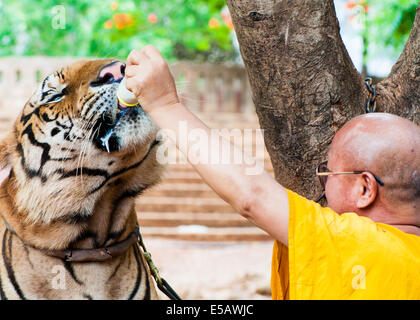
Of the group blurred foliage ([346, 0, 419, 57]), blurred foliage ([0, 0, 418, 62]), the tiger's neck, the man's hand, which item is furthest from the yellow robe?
blurred foliage ([0, 0, 418, 62])

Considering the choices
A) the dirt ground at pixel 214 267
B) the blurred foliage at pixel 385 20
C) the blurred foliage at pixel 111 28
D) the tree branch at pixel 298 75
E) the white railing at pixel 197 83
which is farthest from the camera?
the blurred foliage at pixel 111 28

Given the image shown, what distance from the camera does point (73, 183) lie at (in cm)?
258

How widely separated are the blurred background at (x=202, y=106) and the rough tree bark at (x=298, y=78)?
302cm

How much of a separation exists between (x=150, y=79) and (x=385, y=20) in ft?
27.3

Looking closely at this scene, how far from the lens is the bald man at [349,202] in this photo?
5.33 ft

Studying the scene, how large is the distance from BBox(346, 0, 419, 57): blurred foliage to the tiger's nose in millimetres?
6700

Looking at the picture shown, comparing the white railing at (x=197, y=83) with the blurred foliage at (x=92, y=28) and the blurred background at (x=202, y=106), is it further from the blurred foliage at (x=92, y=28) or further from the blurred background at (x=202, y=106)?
the blurred foliage at (x=92, y=28)

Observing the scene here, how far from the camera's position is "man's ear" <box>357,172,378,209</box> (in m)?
1.73

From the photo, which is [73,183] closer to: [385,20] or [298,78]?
[298,78]

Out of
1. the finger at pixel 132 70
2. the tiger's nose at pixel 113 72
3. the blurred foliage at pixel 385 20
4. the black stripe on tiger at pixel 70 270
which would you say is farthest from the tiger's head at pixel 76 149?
the blurred foliage at pixel 385 20

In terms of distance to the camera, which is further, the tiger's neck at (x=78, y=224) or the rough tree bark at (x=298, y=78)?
the tiger's neck at (x=78, y=224)

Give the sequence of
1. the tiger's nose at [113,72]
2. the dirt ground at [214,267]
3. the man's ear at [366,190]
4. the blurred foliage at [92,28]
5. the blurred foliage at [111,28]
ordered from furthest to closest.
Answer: the blurred foliage at [92,28]
the blurred foliage at [111,28]
the dirt ground at [214,267]
the tiger's nose at [113,72]
the man's ear at [366,190]

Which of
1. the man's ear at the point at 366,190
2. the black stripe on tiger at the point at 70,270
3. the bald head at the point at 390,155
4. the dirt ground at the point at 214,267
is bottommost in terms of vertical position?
the dirt ground at the point at 214,267
